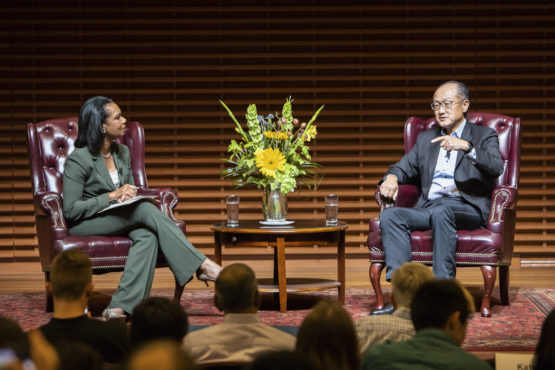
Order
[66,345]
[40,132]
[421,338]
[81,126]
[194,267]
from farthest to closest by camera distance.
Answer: [40,132] → [81,126] → [194,267] → [421,338] → [66,345]

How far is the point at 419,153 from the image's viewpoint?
5.10 meters

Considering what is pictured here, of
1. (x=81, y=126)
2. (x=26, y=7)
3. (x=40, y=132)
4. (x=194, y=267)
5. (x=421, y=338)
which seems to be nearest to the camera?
(x=421, y=338)

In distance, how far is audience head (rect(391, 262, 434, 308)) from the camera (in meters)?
2.39

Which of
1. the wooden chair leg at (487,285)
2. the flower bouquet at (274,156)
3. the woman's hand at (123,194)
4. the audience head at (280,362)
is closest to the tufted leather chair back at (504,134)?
the wooden chair leg at (487,285)

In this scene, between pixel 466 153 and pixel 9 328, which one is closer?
pixel 9 328

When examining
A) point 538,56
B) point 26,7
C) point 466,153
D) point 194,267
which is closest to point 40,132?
point 194,267

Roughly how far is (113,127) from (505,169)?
2468 mm

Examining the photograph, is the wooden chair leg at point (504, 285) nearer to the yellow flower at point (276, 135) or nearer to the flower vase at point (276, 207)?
the flower vase at point (276, 207)

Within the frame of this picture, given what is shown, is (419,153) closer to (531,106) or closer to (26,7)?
(531,106)

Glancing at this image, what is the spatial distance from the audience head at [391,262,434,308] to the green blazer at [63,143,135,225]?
254cm

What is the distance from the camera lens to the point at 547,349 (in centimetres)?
172

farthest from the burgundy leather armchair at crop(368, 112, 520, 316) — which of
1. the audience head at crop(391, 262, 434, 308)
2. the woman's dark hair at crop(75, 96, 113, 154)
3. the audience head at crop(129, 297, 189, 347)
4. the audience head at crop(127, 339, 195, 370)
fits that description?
the audience head at crop(127, 339, 195, 370)

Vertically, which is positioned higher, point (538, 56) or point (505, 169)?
point (538, 56)

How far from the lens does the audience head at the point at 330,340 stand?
5.79 ft
